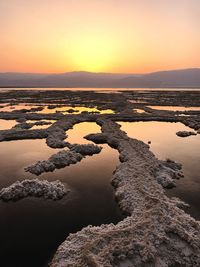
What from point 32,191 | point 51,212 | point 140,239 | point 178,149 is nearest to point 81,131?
point 178,149

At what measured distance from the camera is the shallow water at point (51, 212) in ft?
48.3

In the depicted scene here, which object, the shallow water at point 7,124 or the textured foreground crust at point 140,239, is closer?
the textured foreground crust at point 140,239

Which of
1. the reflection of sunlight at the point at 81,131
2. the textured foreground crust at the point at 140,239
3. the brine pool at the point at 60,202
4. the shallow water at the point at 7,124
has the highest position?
the textured foreground crust at the point at 140,239

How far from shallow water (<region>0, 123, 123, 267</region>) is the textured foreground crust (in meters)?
1.20

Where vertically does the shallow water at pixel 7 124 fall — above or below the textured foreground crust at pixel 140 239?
below

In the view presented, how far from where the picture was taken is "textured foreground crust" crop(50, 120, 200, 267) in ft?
42.4

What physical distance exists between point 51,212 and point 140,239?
6783 mm

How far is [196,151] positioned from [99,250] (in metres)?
24.0

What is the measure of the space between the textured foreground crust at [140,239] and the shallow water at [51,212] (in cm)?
120

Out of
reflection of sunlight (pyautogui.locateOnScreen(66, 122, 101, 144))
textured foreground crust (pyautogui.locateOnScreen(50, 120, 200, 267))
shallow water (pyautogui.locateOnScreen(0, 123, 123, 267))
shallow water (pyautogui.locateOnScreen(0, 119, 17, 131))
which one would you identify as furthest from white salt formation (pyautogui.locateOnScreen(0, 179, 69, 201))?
shallow water (pyautogui.locateOnScreen(0, 119, 17, 131))

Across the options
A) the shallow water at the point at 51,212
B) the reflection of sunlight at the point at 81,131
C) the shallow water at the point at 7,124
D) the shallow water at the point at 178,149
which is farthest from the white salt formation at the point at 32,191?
the shallow water at the point at 7,124

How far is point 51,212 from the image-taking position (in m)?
18.6

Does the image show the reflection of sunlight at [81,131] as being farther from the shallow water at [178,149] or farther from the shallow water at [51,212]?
the shallow water at [51,212]

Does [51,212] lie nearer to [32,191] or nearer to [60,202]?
[60,202]
